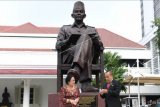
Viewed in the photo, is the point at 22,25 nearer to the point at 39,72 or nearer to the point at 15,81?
the point at 15,81

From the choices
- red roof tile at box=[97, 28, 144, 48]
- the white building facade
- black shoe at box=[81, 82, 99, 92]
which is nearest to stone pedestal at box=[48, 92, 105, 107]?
black shoe at box=[81, 82, 99, 92]

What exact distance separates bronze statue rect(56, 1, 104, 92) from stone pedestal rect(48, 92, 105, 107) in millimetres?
157

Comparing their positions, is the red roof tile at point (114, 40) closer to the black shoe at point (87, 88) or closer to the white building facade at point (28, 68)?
the white building facade at point (28, 68)

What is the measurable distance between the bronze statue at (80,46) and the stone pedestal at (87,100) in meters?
0.16

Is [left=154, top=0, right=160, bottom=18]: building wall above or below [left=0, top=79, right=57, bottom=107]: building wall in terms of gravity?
above

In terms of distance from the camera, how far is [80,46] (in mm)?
6016

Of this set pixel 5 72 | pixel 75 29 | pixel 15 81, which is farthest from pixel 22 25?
pixel 75 29

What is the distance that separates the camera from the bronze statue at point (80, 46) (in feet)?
19.6

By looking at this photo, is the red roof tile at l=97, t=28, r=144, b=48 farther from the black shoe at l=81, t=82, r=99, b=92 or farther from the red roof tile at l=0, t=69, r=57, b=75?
the black shoe at l=81, t=82, r=99, b=92

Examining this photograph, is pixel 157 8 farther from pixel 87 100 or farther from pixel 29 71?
pixel 87 100

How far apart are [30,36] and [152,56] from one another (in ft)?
56.8

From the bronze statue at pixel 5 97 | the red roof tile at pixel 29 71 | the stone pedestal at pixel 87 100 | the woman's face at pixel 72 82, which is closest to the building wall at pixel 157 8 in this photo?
the bronze statue at pixel 5 97

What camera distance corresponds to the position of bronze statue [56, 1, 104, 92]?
5969mm

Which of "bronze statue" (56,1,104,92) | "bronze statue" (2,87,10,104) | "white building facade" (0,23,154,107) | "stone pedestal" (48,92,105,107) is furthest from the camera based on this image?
"bronze statue" (2,87,10,104)
